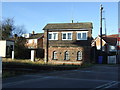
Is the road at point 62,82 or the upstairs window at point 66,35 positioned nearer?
the road at point 62,82

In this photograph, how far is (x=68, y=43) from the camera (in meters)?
38.8

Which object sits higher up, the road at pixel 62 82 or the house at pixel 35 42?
the house at pixel 35 42

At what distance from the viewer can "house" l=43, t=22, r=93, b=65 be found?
3741 centimetres

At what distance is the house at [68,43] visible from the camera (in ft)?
123

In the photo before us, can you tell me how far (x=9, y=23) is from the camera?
198ft

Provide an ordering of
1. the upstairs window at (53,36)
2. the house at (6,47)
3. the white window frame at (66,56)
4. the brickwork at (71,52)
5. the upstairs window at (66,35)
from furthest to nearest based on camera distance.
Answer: the house at (6,47), the upstairs window at (53,36), the upstairs window at (66,35), the white window frame at (66,56), the brickwork at (71,52)

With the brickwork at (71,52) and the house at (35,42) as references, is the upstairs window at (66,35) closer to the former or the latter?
the brickwork at (71,52)

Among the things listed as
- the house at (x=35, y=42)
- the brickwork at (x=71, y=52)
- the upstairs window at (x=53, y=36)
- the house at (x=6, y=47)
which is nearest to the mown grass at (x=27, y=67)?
the brickwork at (x=71, y=52)

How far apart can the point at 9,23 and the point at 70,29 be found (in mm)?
27257

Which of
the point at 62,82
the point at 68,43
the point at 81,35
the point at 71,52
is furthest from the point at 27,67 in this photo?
the point at 81,35

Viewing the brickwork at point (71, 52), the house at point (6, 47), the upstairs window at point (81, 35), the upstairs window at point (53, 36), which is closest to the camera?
the brickwork at point (71, 52)

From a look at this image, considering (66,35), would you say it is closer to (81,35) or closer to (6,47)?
(81,35)

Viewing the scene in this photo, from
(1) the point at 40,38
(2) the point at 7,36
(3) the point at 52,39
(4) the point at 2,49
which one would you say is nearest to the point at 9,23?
(2) the point at 7,36

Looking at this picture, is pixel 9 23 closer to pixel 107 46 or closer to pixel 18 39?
pixel 18 39
